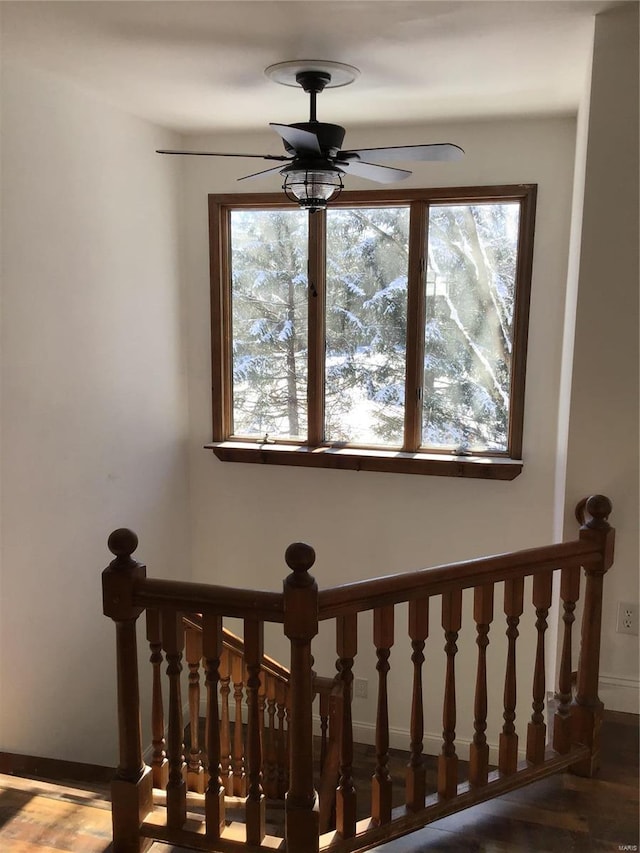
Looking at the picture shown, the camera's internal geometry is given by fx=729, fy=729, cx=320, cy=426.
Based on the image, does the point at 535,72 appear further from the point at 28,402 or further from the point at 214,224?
the point at 28,402

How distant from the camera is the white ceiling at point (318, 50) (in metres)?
2.38

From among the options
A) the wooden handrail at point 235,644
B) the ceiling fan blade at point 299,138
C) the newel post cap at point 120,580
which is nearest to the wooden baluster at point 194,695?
the wooden handrail at point 235,644

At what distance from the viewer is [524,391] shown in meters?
4.13

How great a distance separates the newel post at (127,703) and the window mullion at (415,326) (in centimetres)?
254

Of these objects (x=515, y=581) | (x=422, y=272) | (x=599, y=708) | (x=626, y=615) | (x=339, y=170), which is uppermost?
(x=339, y=170)

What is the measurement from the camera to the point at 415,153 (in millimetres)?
2625

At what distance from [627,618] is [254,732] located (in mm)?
1562

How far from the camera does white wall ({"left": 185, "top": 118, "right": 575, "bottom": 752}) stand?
13.0ft

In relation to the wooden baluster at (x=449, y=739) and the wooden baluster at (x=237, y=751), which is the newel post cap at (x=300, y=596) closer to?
the wooden baluster at (x=449, y=739)

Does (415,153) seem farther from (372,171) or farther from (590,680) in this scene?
(590,680)

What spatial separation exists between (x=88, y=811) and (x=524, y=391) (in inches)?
117

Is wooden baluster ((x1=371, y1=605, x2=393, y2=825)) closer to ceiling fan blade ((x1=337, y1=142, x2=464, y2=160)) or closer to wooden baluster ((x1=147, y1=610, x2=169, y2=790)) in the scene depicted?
wooden baluster ((x1=147, y1=610, x2=169, y2=790))

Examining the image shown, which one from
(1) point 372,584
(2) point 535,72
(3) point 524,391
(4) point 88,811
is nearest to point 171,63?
(2) point 535,72

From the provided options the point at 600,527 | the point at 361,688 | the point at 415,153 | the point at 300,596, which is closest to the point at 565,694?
the point at 600,527
